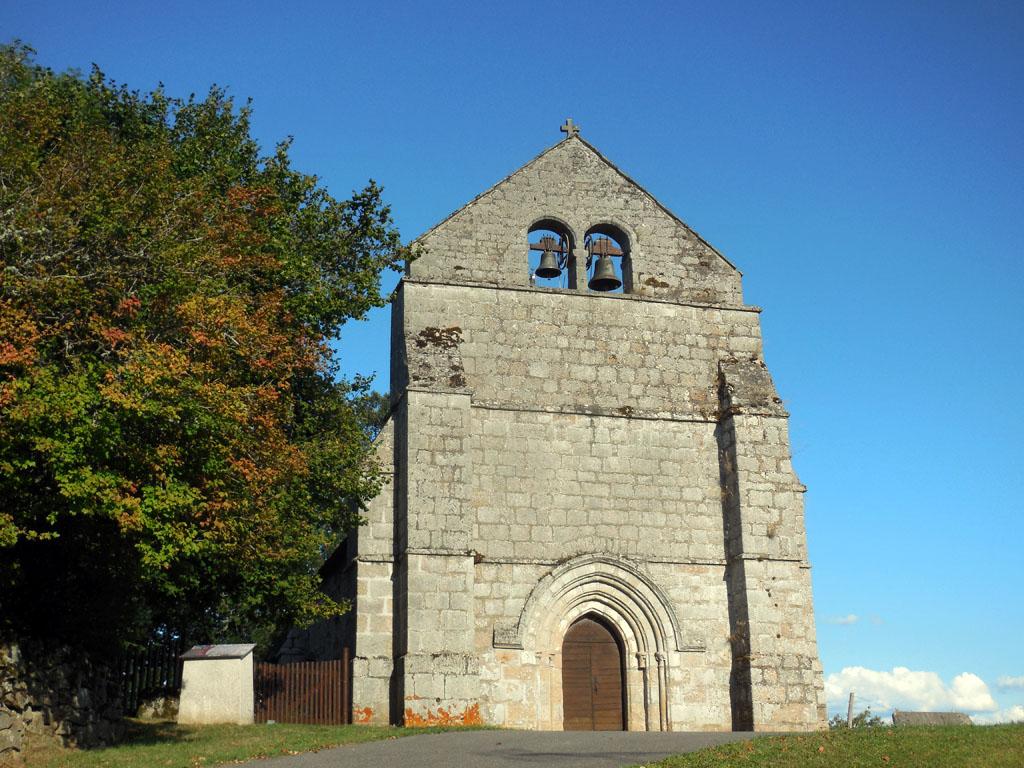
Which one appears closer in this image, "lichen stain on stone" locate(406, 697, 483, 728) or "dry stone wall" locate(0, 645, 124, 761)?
"dry stone wall" locate(0, 645, 124, 761)

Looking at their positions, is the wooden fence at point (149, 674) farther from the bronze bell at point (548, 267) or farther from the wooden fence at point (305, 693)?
the bronze bell at point (548, 267)

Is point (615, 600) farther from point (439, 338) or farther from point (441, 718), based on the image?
point (439, 338)

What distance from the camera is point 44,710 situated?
14625 millimetres

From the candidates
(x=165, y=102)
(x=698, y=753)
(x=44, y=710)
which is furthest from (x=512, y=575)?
(x=165, y=102)

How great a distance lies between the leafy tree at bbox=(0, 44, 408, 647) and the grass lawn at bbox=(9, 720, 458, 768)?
5.71ft

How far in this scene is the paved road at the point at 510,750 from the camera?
12898 mm

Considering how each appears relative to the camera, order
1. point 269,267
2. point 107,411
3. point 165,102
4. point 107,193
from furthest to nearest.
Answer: point 165,102 < point 269,267 < point 107,193 < point 107,411

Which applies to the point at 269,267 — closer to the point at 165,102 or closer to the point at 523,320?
the point at 523,320

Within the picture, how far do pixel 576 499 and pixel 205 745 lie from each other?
7.79 meters

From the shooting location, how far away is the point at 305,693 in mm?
18672

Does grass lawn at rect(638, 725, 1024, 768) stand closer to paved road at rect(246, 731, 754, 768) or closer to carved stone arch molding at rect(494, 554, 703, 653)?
paved road at rect(246, 731, 754, 768)

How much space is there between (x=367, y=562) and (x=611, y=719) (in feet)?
16.9

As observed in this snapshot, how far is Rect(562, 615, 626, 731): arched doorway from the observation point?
1914cm

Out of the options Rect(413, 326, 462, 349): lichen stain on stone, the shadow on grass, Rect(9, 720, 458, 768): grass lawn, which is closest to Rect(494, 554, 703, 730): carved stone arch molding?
Rect(9, 720, 458, 768): grass lawn
